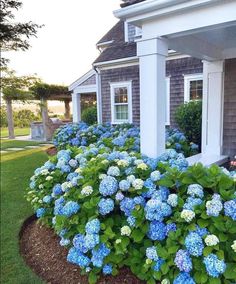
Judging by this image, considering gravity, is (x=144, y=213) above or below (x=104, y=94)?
below

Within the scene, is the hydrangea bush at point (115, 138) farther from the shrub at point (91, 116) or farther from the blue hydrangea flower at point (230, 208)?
the shrub at point (91, 116)

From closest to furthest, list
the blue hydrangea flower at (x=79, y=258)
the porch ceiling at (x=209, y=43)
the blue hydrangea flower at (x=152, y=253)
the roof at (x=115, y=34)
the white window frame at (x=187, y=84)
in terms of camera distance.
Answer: the blue hydrangea flower at (x=152, y=253) < the blue hydrangea flower at (x=79, y=258) < the porch ceiling at (x=209, y=43) < the white window frame at (x=187, y=84) < the roof at (x=115, y=34)

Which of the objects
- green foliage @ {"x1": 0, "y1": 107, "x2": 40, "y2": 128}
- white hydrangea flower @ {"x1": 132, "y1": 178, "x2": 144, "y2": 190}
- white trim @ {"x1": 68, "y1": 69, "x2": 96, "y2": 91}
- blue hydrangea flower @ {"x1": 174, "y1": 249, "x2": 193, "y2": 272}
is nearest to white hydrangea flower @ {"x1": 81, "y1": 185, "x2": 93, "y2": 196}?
white hydrangea flower @ {"x1": 132, "y1": 178, "x2": 144, "y2": 190}

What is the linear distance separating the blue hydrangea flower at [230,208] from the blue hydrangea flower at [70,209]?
54.8 inches

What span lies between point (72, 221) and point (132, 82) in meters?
7.91

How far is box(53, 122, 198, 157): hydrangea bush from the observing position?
483 cm

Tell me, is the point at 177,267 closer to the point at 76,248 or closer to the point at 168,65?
the point at 76,248

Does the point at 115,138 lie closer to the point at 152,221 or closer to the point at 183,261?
the point at 152,221

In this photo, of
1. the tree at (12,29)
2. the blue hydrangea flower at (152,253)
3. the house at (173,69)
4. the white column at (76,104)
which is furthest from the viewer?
the white column at (76,104)

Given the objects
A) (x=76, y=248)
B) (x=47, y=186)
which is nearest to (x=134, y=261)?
(x=76, y=248)

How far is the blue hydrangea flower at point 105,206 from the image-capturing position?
2523 mm

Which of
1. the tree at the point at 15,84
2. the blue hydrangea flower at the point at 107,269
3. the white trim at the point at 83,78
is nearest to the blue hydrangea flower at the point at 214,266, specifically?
the blue hydrangea flower at the point at 107,269

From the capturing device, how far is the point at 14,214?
4355 mm

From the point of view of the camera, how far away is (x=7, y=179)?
21.2ft
